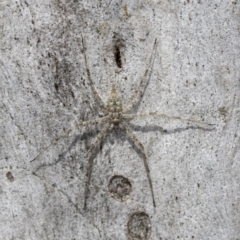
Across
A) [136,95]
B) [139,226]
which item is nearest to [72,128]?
[136,95]

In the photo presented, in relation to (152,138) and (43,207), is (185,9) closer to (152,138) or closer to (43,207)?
(152,138)

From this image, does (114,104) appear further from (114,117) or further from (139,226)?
(139,226)

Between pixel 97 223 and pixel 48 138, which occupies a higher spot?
pixel 48 138

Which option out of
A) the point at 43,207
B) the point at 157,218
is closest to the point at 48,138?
the point at 43,207

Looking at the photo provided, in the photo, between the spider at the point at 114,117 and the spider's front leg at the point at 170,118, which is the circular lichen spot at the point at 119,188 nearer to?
the spider at the point at 114,117

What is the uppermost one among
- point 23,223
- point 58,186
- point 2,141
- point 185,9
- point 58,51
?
point 185,9

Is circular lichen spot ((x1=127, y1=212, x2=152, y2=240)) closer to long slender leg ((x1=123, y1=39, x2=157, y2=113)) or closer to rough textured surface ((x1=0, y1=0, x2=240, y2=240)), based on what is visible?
rough textured surface ((x1=0, y1=0, x2=240, y2=240))

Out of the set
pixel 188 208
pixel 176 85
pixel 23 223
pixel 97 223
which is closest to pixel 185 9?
pixel 176 85
